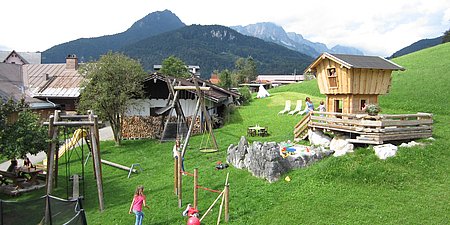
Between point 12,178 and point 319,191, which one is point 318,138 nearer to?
point 319,191

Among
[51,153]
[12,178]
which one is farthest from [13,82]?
[51,153]

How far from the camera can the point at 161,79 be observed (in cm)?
3025

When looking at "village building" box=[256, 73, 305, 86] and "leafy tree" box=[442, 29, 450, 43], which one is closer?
"leafy tree" box=[442, 29, 450, 43]

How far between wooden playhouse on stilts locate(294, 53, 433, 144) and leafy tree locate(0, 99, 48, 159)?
14088 mm

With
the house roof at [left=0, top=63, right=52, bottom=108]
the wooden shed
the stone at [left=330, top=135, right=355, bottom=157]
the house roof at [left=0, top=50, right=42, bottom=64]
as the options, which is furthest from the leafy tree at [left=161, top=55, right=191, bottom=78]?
the stone at [left=330, top=135, right=355, bottom=157]

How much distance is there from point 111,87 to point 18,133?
1238 centimetres

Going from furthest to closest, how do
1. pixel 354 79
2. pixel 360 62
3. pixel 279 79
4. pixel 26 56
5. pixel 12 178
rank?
pixel 279 79 < pixel 26 56 < pixel 360 62 < pixel 354 79 < pixel 12 178

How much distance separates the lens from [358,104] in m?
19.4

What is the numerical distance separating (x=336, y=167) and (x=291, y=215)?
3.86m

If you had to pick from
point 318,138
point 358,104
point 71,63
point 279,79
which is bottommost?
point 318,138

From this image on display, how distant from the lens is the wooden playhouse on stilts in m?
16.0

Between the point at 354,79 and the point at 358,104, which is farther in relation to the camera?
the point at 358,104

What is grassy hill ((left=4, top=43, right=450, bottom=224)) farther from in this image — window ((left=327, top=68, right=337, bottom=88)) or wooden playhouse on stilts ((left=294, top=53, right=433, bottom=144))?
window ((left=327, top=68, right=337, bottom=88))

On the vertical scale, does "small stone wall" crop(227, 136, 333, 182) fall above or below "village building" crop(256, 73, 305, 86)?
below
